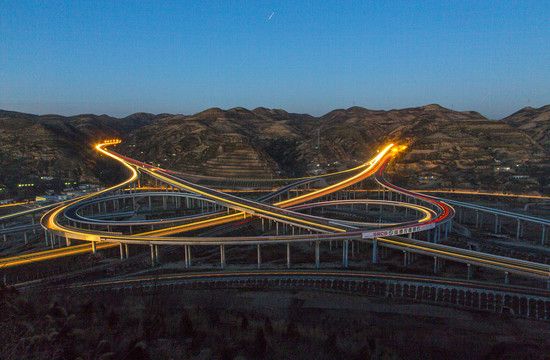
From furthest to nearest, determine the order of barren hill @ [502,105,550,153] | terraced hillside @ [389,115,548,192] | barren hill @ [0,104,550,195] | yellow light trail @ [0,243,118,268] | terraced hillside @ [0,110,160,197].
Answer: barren hill @ [502,105,550,153]
barren hill @ [0,104,550,195]
terraced hillside @ [389,115,548,192]
terraced hillside @ [0,110,160,197]
yellow light trail @ [0,243,118,268]

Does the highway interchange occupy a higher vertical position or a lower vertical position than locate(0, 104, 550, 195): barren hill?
lower

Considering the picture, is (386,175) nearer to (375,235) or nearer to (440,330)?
(375,235)

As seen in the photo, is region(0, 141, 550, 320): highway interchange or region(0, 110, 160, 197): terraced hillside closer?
region(0, 141, 550, 320): highway interchange

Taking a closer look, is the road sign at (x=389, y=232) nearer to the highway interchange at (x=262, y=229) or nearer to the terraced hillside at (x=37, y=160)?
the highway interchange at (x=262, y=229)

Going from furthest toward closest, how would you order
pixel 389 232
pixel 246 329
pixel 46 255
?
pixel 389 232 → pixel 46 255 → pixel 246 329

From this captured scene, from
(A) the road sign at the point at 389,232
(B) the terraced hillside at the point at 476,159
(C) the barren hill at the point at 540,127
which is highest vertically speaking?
(C) the barren hill at the point at 540,127

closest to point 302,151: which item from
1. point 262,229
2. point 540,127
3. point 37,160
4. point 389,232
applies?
point 262,229

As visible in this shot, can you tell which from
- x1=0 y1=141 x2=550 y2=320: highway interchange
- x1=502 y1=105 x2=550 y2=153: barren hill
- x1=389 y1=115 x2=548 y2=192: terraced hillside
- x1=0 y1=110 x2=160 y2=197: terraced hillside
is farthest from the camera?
x1=502 y1=105 x2=550 y2=153: barren hill

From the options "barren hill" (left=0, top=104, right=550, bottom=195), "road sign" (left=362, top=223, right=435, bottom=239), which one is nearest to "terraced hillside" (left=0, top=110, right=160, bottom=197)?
"barren hill" (left=0, top=104, right=550, bottom=195)

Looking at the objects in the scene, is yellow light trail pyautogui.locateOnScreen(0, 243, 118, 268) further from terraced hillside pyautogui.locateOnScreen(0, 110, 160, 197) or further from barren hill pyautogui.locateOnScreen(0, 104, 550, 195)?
barren hill pyautogui.locateOnScreen(0, 104, 550, 195)

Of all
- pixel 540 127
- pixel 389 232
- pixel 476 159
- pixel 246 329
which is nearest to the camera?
pixel 246 329

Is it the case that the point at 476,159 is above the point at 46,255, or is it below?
above

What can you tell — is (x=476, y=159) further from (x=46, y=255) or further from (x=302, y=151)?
(x=46, y=255)

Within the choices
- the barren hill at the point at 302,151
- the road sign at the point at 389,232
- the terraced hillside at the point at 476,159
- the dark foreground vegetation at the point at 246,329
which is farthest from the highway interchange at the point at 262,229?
the barren hill at the point at 302,151
